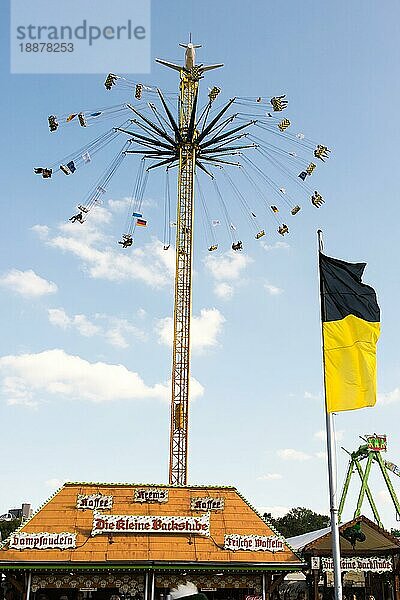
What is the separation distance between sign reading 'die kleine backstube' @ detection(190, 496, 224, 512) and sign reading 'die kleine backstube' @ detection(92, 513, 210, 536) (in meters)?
0.79

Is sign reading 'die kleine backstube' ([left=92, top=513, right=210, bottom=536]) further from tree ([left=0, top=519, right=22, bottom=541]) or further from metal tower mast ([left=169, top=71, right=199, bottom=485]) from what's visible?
tree ([left=0, top=519, right=22, bottom=541])

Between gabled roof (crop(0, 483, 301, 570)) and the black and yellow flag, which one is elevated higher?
the black and yellow flag

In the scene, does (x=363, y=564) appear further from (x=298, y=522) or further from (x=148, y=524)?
(x=298, y=522)

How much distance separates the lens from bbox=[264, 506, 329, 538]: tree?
89.4 m

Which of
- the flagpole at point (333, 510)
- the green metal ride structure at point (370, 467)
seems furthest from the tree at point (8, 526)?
the flagpole at point (333, 510)

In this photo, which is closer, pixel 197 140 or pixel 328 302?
pixel 328 302

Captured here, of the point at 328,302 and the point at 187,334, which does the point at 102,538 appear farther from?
the point at 187,334

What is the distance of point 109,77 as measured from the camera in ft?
117

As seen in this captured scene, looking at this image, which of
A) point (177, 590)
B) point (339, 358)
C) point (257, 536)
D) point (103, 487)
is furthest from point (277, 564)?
point (177, 590)

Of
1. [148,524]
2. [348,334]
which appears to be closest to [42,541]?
[148,524]

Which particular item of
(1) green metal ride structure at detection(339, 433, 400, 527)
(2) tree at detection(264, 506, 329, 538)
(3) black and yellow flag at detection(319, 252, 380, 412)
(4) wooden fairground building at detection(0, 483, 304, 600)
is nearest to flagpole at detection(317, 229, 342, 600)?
(3) black and yellow flag at detection(319, 252, 380, 412)

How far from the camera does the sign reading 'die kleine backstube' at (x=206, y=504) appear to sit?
→ 25750 millimetres

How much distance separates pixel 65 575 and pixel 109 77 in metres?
24.3

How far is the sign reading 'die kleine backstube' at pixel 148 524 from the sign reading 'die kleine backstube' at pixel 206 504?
0.79 m
